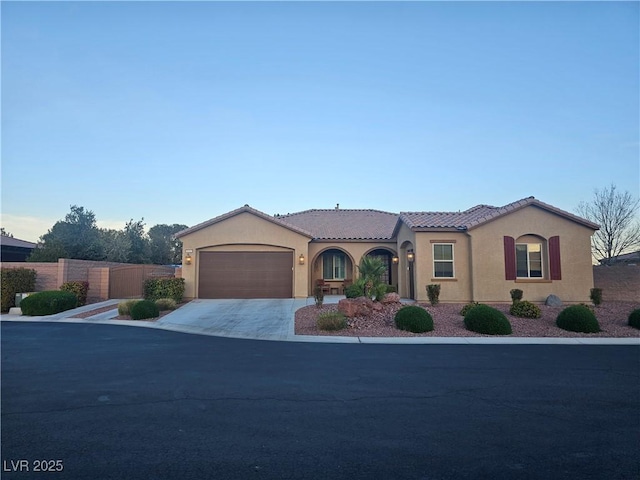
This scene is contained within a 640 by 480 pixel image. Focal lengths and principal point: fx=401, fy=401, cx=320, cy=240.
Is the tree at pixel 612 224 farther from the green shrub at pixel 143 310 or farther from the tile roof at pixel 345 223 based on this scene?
the green shrub at pixel 143 310

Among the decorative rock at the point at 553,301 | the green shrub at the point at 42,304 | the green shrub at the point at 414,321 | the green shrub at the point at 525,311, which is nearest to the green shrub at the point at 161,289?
the green shrub at the point at 42,304

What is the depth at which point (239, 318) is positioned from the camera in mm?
15422

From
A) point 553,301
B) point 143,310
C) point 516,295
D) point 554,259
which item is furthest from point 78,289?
point 554,259

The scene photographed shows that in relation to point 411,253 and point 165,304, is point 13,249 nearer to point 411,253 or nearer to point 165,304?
point 165,304

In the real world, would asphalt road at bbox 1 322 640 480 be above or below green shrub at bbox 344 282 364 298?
below

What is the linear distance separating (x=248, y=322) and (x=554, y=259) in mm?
14065

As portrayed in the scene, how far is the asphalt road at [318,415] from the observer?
12.7ft

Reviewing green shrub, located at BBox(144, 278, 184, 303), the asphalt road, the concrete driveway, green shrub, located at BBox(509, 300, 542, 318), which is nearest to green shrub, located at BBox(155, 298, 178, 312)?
the concrete driveway

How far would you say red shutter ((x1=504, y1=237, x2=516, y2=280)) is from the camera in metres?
18.4

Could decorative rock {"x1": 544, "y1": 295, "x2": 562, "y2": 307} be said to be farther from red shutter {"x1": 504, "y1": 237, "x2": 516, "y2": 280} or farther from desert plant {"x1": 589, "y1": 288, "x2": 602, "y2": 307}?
red shutter {"x1": 504, "y1": 237, "x2": 516, "y2": 280}

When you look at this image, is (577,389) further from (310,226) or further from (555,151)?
(310,226)

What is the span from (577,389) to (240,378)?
5746 millimetres

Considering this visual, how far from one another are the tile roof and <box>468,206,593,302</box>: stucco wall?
255 inches

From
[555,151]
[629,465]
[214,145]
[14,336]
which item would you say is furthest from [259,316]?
[555,151]
